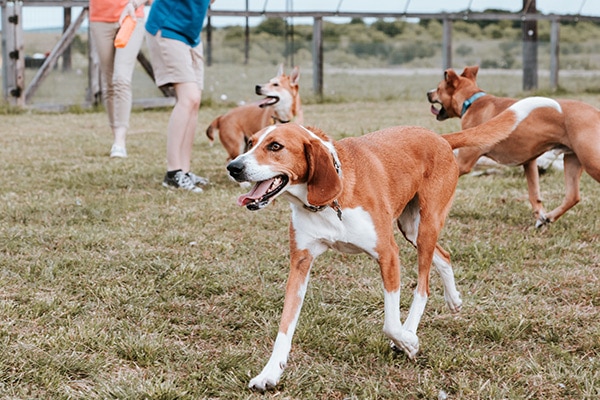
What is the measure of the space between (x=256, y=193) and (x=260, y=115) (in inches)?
203

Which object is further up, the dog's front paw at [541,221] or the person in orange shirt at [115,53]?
the person in orange shirt at [115,53]

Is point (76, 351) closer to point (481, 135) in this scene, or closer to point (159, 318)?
point (159, 318)

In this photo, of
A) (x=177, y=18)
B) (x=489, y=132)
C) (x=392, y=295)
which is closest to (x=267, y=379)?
(x=392, y=295)

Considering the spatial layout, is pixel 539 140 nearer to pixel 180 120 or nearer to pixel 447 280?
pixel 447 280

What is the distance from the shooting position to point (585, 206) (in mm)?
6117

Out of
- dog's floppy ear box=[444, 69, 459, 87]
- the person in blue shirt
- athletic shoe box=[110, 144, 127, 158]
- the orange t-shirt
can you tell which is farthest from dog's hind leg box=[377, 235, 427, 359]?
athletic shoe box=[110, 144, 127, 158]

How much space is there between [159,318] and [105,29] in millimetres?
5329

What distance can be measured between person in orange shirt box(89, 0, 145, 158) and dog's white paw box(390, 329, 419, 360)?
5886mm

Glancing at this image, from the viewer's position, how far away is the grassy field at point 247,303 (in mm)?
2979

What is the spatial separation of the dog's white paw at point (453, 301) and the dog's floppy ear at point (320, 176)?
1.11m

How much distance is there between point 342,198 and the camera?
9.75 feet

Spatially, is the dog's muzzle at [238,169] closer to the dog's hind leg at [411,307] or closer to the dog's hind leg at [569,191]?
the dog's hind leg at [411,307]

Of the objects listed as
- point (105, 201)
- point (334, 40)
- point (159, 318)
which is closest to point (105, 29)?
point (105, 201)

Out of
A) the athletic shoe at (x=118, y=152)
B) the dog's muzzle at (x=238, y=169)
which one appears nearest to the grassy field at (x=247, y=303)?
the dog's muzzle at (x=238, y=169)
